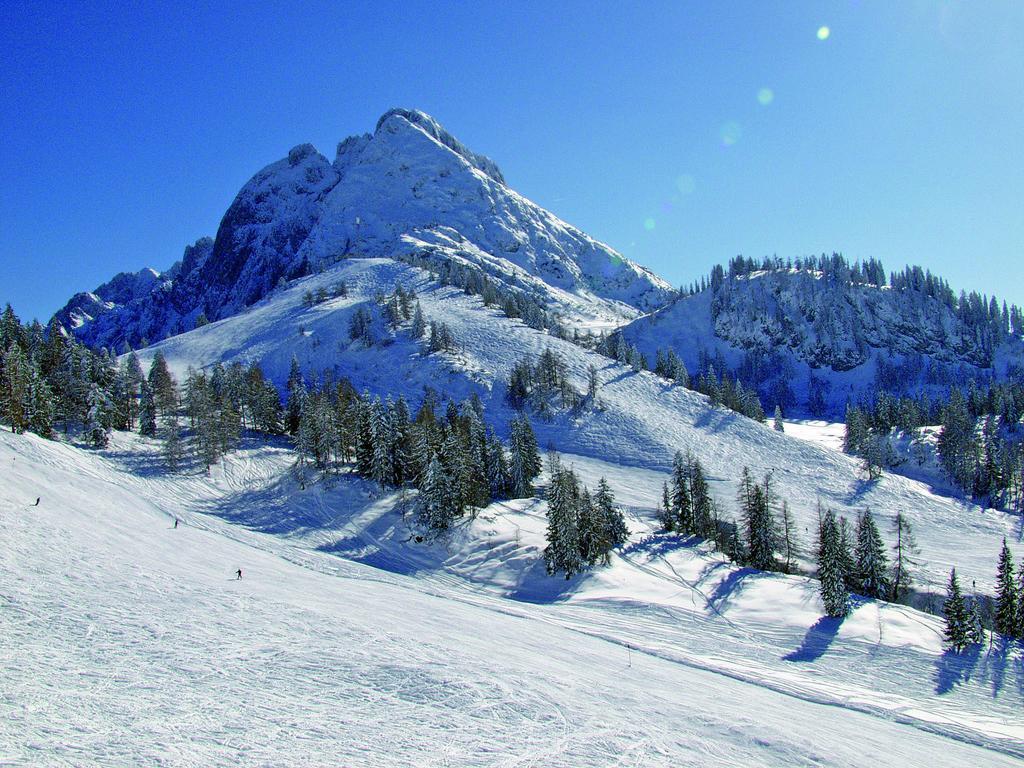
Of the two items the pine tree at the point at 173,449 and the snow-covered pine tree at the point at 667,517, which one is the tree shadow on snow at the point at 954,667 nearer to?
the snow-covered pine tree at the point at 667,517

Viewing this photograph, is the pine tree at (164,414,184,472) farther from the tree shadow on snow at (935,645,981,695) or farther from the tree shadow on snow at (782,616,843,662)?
the tree shadow on snow at (935,645,981,695)

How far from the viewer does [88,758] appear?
12.6 metres

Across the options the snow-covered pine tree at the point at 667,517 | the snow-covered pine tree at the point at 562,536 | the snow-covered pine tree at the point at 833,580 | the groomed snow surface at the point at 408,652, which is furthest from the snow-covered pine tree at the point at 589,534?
the snow-covered pine tree at the point at 833,580

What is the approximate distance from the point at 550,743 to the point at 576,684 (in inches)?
291

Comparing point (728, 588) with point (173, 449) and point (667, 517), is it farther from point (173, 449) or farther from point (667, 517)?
point (173, 449)

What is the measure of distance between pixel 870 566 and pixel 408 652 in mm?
46463

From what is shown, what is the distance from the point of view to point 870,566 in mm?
50938

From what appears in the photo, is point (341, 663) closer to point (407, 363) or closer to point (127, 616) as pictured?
point (127, 616)

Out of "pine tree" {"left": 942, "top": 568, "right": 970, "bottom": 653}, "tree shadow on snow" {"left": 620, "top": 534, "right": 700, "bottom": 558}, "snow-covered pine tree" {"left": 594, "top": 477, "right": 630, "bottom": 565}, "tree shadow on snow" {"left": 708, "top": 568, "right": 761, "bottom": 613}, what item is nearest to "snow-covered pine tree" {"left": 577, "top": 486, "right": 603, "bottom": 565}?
"snow-covered pine tree" {"left": 594, "top": 477, "right": 630, "bottom": 565}

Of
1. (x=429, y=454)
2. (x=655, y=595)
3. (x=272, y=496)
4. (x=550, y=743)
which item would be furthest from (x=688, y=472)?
(x=550, y=743)

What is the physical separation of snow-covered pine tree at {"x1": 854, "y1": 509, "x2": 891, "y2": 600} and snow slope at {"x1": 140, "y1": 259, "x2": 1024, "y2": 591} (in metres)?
10.2

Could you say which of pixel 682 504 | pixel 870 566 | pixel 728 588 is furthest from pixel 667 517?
pixel 870 566

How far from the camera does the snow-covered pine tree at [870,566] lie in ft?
166

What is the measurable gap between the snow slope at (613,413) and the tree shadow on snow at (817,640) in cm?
2332
